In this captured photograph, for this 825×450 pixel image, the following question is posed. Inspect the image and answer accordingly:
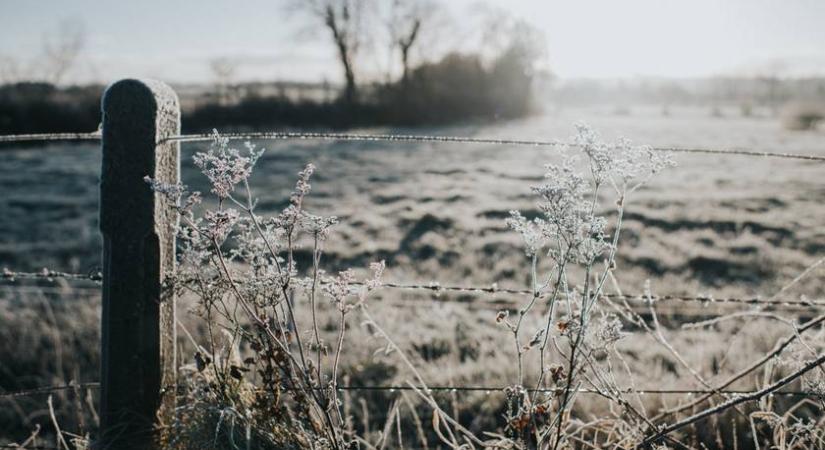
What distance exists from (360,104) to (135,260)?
31769mm

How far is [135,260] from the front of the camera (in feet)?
6.53

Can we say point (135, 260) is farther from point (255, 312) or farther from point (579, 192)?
point (579, 192)

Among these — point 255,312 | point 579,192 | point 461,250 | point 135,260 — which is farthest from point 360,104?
point 579,192

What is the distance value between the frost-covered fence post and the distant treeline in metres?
26.7

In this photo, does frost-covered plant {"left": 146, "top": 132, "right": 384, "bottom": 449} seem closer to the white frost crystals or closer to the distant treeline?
the white frost crystals

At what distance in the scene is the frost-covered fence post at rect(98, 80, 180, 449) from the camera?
197 cm

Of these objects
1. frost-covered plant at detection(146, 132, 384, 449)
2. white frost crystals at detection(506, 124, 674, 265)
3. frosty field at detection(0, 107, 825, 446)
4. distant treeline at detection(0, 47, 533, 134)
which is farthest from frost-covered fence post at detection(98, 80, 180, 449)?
distant treeline at detection(0, 47, 533, 134)

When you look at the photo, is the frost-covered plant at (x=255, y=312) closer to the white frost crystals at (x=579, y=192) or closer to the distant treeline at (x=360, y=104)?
the white frost crystals at (x=579, y=192)

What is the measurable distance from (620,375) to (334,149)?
Result: 61.7 ft

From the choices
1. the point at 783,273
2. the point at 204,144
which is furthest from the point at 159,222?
the point at 204,144

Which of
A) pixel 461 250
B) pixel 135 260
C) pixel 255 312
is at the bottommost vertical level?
pixel 461 250

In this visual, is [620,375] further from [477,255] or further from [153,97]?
[477,255]

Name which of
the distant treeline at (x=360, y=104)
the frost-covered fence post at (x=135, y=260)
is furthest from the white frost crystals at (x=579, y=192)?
the distant treeline at (x=360, y=104)

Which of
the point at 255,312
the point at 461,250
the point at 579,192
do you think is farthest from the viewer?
the point at 461,250
